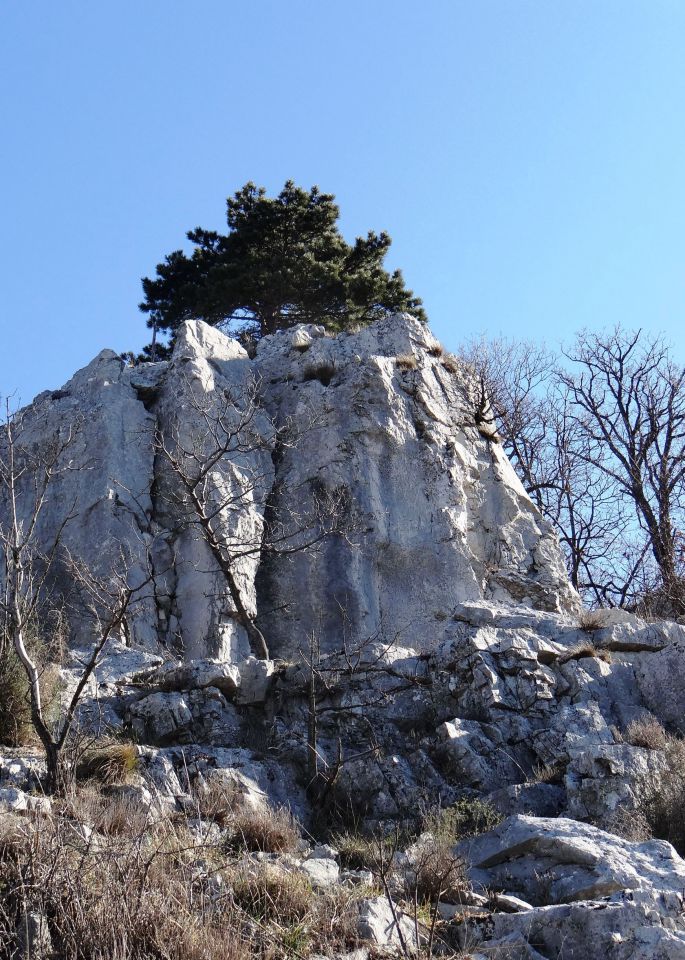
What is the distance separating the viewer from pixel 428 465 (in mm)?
18047

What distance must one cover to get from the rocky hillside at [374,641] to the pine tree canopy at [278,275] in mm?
4484

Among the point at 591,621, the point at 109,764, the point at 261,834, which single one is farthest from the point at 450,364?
the point at 261,834

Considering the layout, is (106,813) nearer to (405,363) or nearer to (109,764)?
(109,764)

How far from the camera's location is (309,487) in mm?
17688

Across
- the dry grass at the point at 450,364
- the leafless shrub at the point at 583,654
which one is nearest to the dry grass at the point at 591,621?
the leafless shrub at the point at 583,654

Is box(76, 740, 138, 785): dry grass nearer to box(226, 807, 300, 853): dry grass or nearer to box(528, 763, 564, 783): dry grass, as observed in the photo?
box(226, 807, 300, 853): dry grass

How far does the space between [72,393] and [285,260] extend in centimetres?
A: 754

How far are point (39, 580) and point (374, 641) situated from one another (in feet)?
17.4

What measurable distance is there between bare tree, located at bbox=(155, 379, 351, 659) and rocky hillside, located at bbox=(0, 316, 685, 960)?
62 mm

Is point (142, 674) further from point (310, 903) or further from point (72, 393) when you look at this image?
point (72, 393)

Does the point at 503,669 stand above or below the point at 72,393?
below

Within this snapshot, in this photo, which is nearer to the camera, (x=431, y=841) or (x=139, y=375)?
(x=431, y=841)

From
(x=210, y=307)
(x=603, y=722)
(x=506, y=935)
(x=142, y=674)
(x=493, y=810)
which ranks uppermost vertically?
(x=210, y=307)

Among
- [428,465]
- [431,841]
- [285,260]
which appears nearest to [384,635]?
[428,465]
